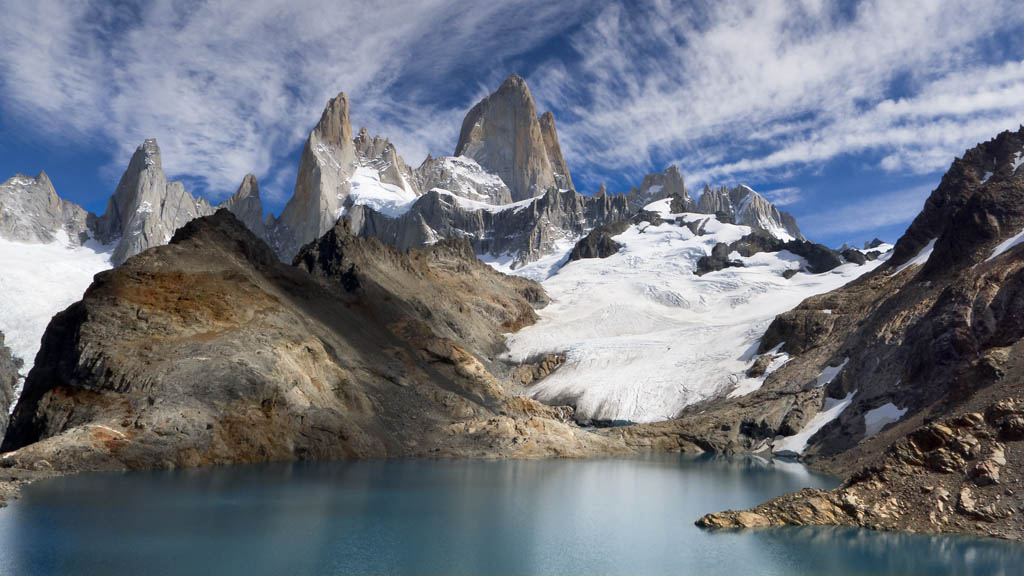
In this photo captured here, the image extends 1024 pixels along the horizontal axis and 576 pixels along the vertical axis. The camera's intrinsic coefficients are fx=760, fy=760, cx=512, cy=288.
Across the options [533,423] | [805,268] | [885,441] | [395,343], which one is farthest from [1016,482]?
[805,268]

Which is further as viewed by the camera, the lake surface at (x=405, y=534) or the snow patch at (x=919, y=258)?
the snow patch at (x=919, y=258)

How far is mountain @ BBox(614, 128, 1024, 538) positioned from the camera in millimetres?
27875

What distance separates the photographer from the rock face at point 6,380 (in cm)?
7688

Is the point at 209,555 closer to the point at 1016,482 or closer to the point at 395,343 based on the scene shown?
the point at 1016,482

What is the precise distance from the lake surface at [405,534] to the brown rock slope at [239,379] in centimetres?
380

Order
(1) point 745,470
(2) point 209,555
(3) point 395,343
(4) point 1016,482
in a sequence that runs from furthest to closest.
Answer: (3) point 395,343 → (1) point 745,470 → (4) point 1016,482 → (2) point 209,555

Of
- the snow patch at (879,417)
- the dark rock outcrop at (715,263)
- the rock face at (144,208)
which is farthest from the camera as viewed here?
the dark rock outcrop at (715,263)

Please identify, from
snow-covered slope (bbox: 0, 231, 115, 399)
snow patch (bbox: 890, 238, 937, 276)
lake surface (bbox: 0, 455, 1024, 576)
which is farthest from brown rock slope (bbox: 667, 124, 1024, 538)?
snow-covered slope (bbox: 0, 231, 115, 399)

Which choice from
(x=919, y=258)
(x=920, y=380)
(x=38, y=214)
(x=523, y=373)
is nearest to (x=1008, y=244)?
(x=920, y=380)

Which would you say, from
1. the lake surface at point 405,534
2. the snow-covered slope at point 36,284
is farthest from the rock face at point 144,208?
the lake surface at point 405,534

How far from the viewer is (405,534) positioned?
89.0 feet

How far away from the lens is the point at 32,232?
6014 inches

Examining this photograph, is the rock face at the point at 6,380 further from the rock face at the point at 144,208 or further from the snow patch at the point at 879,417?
the snow patch at the point at 879,417

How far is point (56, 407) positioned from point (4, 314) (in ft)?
273
